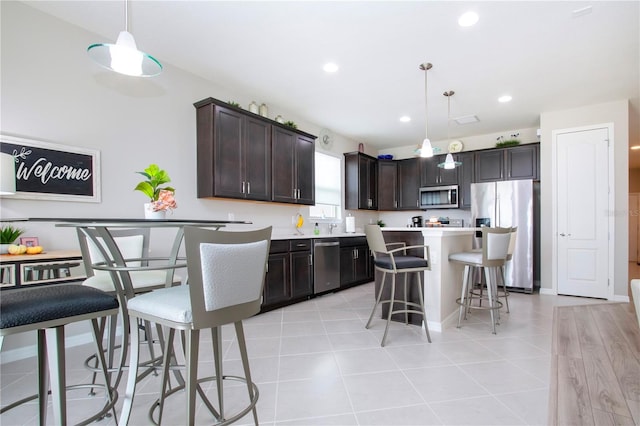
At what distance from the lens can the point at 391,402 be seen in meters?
1.89

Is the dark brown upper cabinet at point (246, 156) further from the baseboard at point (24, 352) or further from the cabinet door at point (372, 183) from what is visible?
the cabinet door at point (372, 183)

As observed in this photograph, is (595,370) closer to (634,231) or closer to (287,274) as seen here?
(287,274)

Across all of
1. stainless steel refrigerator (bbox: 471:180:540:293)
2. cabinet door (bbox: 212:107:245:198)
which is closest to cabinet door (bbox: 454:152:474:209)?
stainless steel refrigerator (bbox: 471:180:540:293)

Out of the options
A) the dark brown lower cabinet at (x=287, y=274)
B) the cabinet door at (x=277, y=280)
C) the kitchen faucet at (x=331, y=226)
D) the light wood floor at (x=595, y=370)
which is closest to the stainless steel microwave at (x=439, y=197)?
the kitchen faucet at (x=331, y=226)

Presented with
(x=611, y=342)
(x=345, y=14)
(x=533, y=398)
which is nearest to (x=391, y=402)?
(x=533, y=398)

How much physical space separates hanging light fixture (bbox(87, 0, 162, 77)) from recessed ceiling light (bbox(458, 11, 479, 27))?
2.39 meters

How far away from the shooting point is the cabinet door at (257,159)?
385 cm

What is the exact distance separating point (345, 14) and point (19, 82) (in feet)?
8.62

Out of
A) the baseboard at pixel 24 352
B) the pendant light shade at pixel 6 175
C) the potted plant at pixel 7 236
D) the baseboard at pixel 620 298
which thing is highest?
the pendant light shade at pixel 6 175

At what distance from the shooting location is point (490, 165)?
5.56 meters

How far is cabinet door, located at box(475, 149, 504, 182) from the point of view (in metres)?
5.47

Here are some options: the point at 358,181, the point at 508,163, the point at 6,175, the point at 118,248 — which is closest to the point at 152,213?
the point at 118,248

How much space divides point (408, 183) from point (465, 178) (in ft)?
3.60

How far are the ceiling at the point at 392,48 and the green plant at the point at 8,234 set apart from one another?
178 centimetres
